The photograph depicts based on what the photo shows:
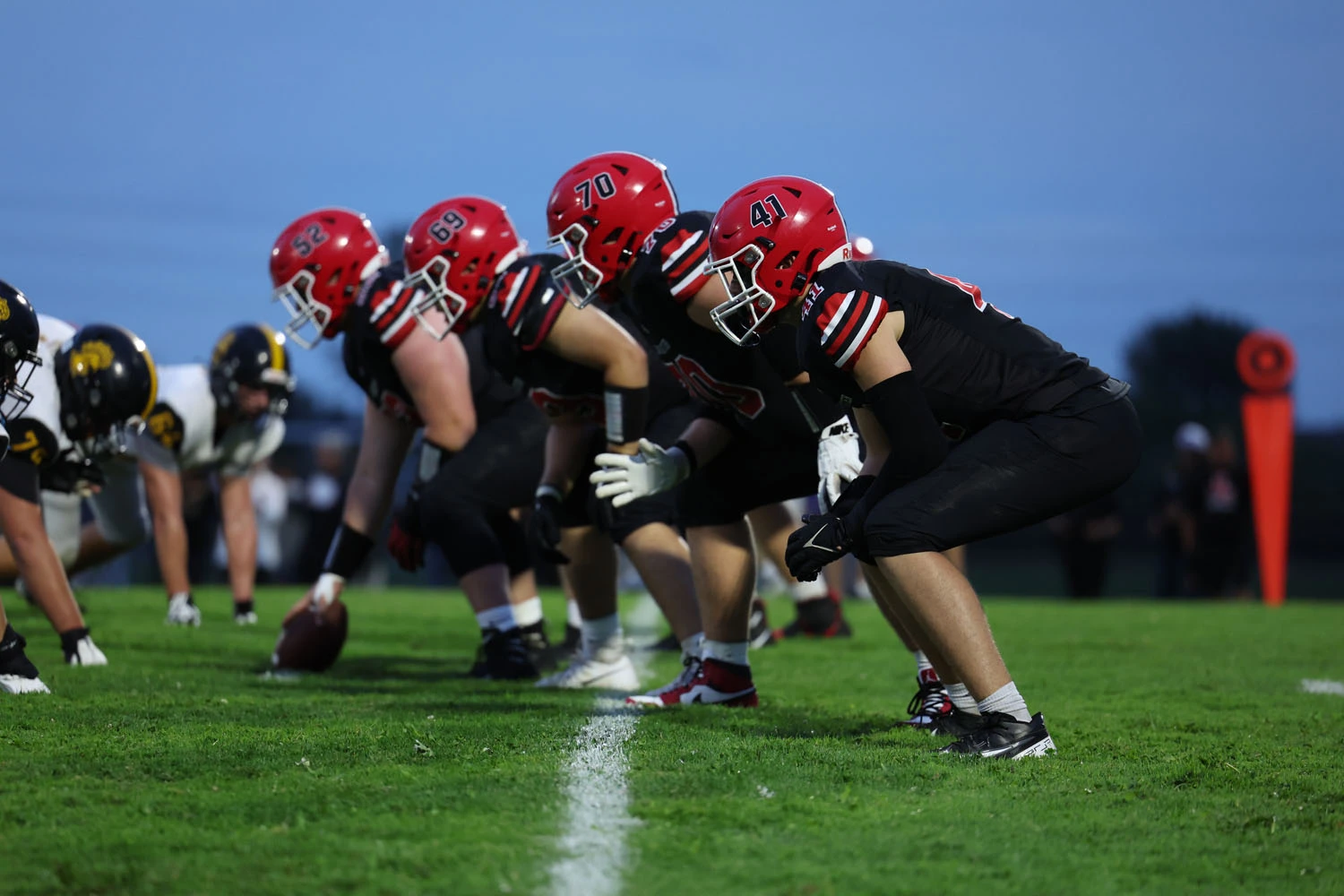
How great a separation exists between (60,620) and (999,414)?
418 cm

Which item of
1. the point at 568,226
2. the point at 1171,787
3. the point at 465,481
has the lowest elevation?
the point at 1171,787

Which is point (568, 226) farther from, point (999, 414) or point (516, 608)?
point (516, 608)

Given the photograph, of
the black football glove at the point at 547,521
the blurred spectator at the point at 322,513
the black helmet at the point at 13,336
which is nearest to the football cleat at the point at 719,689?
the black football glove at the point at 547,521

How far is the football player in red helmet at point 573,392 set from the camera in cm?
526

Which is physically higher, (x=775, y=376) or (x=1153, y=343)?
(x=1153, y=343)

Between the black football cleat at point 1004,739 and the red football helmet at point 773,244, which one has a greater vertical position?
the red football helmet at point 773,244

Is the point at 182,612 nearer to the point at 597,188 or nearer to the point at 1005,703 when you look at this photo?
the point at 597,188

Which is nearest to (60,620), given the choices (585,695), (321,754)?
(585,695)

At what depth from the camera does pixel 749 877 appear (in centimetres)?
249

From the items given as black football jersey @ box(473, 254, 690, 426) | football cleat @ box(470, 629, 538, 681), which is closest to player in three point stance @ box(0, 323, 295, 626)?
football cleat @ box(470, 629, 538, 681)

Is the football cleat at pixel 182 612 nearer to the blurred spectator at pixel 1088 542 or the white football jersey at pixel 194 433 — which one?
the white football jersey at pixel 194 433

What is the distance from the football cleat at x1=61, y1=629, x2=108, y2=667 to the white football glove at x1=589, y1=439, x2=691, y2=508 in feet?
8.61

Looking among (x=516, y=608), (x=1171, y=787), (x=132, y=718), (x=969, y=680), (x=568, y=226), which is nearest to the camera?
(x=1171, y=787)

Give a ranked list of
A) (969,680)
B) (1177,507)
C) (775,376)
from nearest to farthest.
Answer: (969,680) < (775,376) < (1177,507)
